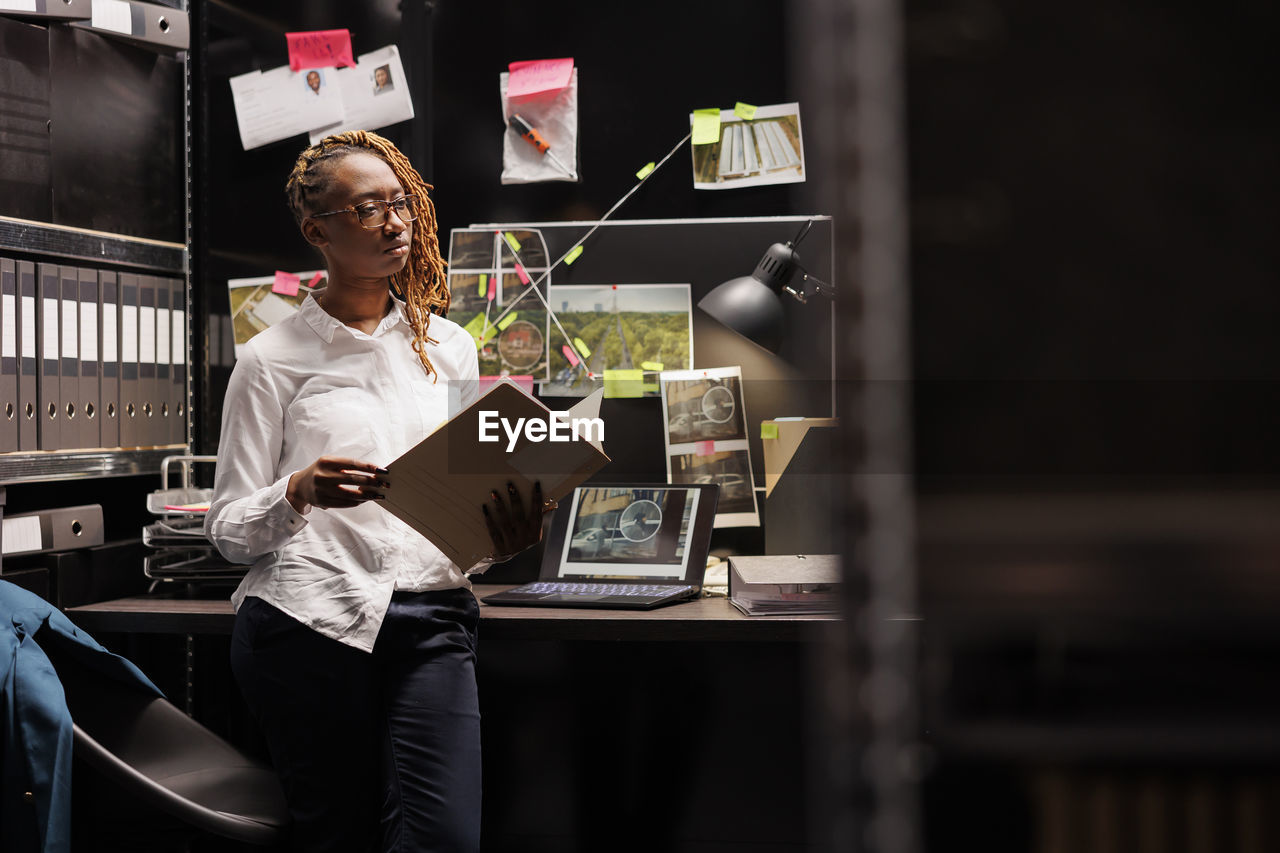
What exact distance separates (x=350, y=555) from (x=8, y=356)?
944 mm

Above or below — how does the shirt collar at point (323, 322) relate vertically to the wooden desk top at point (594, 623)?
above

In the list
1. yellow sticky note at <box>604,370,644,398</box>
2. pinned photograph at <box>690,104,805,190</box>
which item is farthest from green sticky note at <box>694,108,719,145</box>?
yellow sticky note at <box>604,370,644,398</box>

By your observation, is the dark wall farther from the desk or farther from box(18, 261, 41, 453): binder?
box(18, 261, 41, 453): binder

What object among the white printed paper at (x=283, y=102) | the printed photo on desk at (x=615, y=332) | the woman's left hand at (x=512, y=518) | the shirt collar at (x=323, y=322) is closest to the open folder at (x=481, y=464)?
the woman's left hand at (x=512, y=518)

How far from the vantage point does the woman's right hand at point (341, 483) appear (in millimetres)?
1328

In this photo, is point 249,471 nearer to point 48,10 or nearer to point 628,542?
point 628,542

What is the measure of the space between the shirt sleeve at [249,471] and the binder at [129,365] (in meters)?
0.85

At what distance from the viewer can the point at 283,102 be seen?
2.38 metres

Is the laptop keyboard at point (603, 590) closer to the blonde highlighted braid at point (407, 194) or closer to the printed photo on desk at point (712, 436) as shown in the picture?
the printed photo on desk at point (712, 436)

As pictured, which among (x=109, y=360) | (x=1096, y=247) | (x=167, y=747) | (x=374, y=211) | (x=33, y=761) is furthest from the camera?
(x=109, y=360)

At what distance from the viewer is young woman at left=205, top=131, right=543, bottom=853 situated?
4.52 ft

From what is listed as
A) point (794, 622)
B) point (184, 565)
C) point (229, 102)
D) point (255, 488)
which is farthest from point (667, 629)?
point (229, 102)

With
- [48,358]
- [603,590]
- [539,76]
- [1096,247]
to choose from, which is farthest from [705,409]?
[1096,247]

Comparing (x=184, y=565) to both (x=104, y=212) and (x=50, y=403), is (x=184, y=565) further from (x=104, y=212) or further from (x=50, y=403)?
(x=104, y=212)
